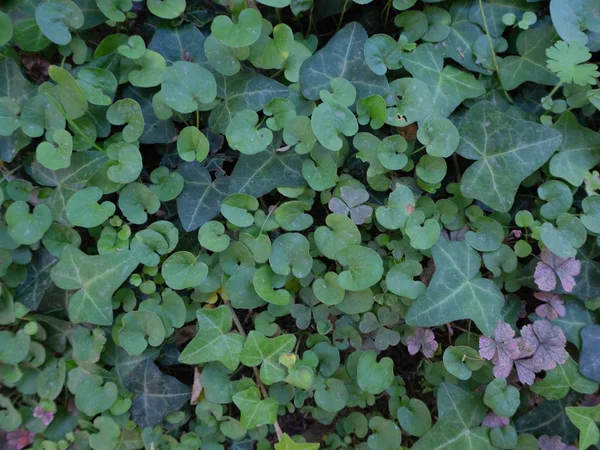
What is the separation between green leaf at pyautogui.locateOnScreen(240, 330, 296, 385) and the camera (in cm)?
169

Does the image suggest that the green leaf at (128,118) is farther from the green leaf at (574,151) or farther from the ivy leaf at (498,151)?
the green leaf at (574,151)

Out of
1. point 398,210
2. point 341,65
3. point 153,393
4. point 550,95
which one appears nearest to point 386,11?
point 341,65

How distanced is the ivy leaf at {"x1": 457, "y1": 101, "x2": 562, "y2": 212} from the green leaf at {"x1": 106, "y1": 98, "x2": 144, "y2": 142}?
123 centimetres

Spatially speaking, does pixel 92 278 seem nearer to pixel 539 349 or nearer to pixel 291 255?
pixel 291 255

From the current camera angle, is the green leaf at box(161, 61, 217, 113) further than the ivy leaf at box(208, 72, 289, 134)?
No

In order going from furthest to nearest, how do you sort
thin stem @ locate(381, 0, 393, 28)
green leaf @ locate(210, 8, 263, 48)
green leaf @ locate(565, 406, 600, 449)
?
1. thin stem @ locate(381, 0, 393, 28)
2. green leaf @ locate(210, 8, 263, 48)
3. green leaf @ locate(565, 406, 600, 449)

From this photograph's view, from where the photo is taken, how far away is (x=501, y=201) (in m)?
1.68

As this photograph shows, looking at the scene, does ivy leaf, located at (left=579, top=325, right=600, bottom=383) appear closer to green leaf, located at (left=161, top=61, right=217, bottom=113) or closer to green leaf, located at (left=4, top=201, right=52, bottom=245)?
green leaf, located at (left=161, top=61, right=217, bottom=113)

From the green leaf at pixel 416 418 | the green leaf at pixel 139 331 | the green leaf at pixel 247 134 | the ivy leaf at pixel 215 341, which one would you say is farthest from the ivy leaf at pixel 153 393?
the green leaf at pixel 247 134

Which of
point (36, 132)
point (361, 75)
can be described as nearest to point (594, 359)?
point (361, 75)

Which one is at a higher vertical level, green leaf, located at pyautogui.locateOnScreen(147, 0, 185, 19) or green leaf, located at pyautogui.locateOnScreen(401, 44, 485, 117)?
green leaf, located at pyautogui.locateOnScreen(147, 0, 185, 19)

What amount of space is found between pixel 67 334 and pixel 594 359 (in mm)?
2116

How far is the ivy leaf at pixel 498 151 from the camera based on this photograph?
1664mm

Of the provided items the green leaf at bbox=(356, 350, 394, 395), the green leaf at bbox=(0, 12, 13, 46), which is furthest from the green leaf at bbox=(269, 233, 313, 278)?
the green leaf at bbox=(0, 12, 13, 46)
